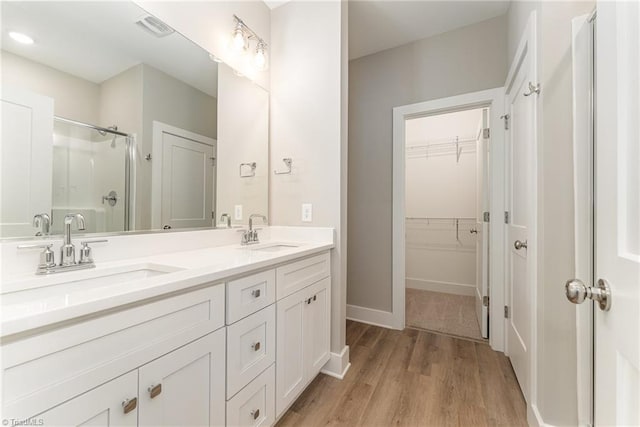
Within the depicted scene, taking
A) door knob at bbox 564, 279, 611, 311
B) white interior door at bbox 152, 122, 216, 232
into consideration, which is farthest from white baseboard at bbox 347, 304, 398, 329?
door knob at bbox 564, 279, 611, 311

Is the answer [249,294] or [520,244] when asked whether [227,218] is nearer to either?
[249,294]

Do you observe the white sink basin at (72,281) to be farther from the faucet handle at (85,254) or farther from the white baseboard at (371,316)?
the white baseboard at (371,316)

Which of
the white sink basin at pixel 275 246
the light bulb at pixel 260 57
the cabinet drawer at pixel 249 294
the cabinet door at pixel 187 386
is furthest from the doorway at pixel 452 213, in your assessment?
the cabinet door at pixel 187 386

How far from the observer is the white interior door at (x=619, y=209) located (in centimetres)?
47

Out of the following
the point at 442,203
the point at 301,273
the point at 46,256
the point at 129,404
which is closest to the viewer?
the point at 129,404

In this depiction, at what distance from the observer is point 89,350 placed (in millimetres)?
589

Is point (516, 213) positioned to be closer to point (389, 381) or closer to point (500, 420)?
point (500, 420)

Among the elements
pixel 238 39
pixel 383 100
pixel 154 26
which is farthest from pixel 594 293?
pixel 383 100

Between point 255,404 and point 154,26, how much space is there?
1848 mm

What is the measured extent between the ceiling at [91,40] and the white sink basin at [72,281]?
770mm

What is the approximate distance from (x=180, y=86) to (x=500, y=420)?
98.8 inches

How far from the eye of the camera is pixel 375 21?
86.2 inches

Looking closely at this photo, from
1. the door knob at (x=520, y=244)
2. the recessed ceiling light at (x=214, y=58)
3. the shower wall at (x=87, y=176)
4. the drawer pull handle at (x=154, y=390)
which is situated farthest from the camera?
the recessed ceiling light at (x=214, y=58)

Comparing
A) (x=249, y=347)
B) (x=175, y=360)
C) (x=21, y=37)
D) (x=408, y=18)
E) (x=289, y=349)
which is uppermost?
(x=408, y=18)
